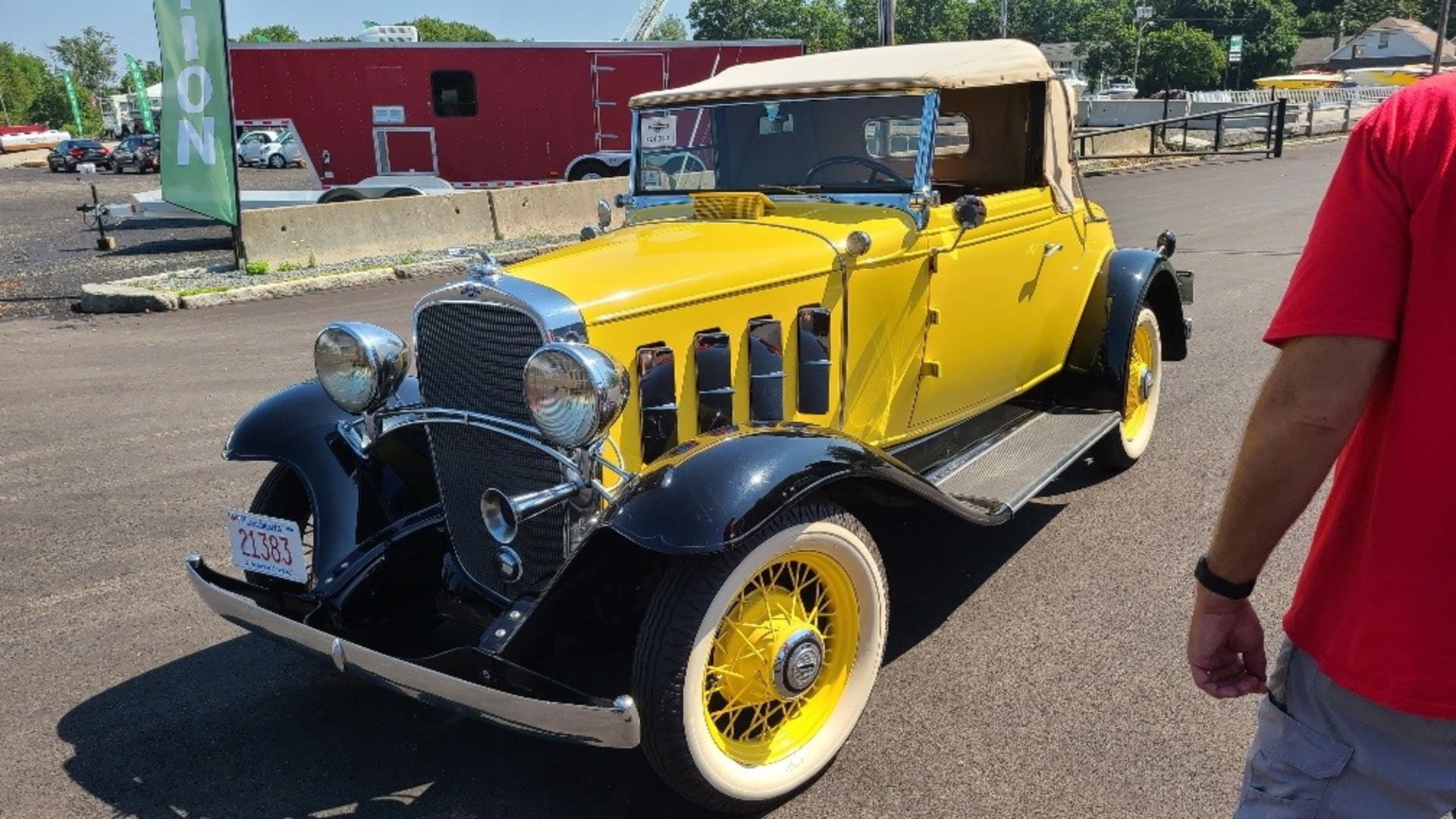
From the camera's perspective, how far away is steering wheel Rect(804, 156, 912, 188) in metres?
3.90

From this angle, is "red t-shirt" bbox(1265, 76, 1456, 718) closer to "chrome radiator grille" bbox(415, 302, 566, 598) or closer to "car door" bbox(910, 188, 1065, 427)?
"chrome radiator grille" bbox(415, 302, 566, 598)

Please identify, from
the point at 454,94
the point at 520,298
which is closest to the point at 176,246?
the point at 454,94

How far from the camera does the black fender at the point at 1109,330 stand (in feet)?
15.6

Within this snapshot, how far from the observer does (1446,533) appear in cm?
131

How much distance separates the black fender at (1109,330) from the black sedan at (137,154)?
39057 millimetres

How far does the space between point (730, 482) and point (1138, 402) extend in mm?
3399

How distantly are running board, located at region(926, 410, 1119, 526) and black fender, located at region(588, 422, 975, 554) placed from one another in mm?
744

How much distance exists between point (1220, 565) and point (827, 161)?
9.39ft

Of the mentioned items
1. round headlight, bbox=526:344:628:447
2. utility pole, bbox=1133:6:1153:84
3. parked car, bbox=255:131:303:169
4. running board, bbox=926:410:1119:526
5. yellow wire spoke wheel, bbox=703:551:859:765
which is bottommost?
yellow wire spoke wheel, bbox=703:551:859:765

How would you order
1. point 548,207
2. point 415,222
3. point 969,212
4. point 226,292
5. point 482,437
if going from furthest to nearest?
point 548,207, point 415,222, point 226,292, point 969,212, point 482,437

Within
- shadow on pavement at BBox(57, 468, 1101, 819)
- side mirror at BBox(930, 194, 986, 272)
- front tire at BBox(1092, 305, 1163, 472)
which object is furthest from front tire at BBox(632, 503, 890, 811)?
front tire at BBox(1092, 305, 1163, 472)

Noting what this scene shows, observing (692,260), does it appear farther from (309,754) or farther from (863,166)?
(309,754)

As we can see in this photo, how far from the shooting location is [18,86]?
254 feet

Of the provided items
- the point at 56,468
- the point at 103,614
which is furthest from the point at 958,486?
the point at 56,468
